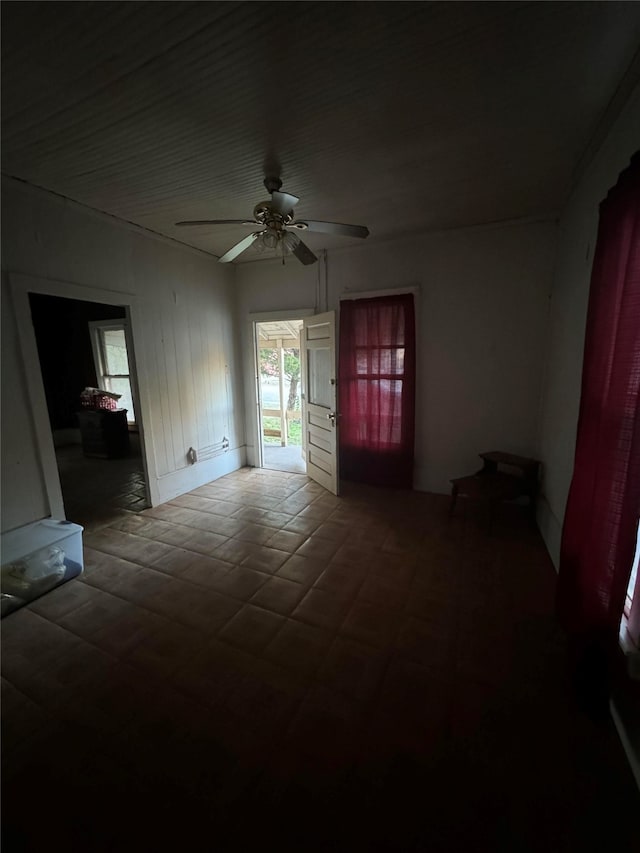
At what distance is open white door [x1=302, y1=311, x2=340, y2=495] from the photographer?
349 centimetres

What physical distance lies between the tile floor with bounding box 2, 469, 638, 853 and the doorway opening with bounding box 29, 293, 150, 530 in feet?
10.4

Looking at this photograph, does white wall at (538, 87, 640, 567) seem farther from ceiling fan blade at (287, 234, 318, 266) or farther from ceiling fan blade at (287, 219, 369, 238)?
ceiling fan blade at (287, 234, 318, 266)

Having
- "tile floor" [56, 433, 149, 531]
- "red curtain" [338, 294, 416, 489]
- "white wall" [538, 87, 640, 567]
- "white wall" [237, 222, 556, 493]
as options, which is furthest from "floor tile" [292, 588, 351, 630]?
"tile floor" [56, 433, 149, 531]

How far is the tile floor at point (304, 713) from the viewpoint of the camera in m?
1.06

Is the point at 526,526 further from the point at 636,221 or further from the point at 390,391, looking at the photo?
the point at 636,221

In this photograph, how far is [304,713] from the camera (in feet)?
4.63

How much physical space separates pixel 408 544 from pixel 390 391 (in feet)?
5.34

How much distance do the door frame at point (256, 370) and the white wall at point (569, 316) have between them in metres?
2.44

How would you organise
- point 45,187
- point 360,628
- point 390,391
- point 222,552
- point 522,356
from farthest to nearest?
1. point 390,391
2. point 522,356
3. point 222,552
4. point 45,187
5. point 360,628

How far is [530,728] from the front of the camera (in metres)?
1.33

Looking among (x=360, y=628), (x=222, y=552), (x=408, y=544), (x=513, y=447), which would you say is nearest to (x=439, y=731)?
(x=360, y=628)

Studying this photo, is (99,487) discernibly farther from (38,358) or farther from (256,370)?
(256,370)

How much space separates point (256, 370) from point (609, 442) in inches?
149

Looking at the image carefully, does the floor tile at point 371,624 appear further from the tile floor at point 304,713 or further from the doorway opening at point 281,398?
the doorway opening at point 281,398
